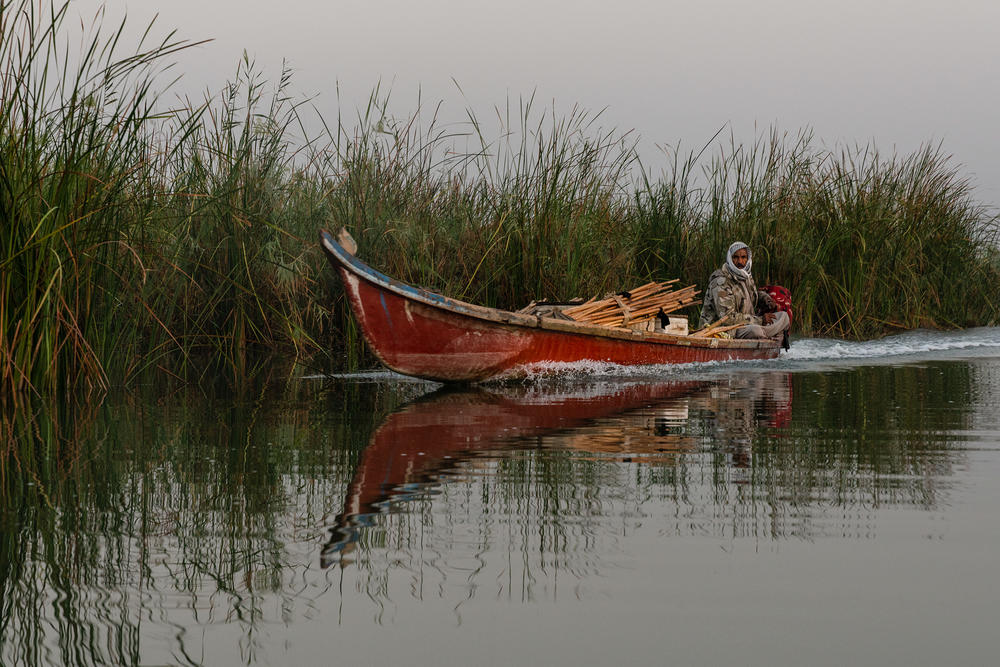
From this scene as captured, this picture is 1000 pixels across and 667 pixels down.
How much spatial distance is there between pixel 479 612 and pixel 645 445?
134 inches

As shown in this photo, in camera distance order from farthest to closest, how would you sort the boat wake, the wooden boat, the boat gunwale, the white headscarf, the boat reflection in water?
the white headscarf < the boat wake < the wooden boat < the boat gunwale < the boat reflection in water

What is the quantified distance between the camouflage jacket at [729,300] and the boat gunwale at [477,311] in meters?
1.86

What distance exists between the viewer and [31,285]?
771 cm

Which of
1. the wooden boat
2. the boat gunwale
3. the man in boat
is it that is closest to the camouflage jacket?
the man in boat

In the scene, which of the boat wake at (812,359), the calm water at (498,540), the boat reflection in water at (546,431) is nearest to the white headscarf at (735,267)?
the boat wake at (812,359)

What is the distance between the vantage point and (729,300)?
563 inches

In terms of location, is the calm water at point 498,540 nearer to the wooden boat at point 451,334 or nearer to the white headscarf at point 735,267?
the wooden boat at point 451,334

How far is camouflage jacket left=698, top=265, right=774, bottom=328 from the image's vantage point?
14273mm

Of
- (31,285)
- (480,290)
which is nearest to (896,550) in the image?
(31,285)

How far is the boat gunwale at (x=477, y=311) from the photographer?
32.2 feet

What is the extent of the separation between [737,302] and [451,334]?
16.7 feet

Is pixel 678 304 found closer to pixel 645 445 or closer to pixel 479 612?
pixel 645 445

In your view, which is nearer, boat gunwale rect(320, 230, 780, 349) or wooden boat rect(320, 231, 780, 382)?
boat gunwale rect(320, 230, 780, 349)

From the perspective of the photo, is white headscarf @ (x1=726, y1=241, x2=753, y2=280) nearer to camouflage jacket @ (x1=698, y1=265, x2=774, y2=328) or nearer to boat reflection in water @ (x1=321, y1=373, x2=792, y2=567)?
camouflage jacket @ (x1=698, y1=265, x2=774, y2=328)
